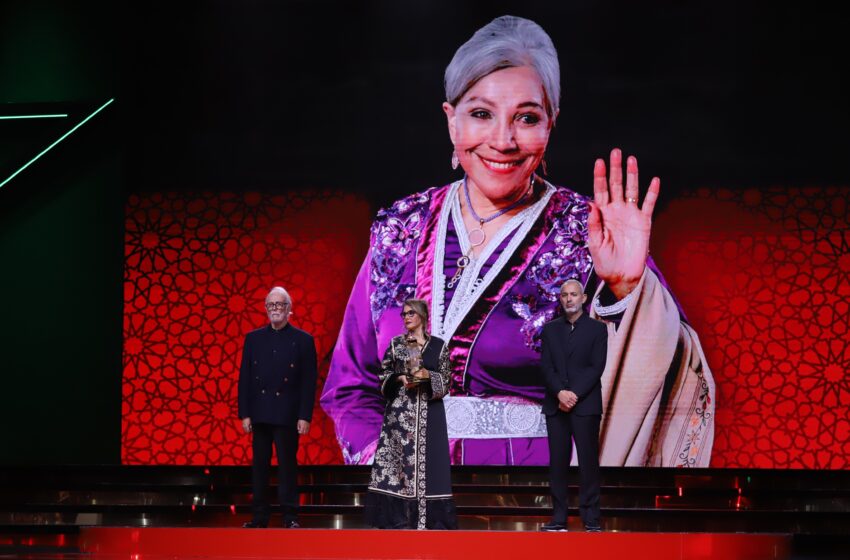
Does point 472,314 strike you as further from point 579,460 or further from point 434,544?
point 434,544

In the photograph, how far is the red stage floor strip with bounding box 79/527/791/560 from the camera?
5.00m

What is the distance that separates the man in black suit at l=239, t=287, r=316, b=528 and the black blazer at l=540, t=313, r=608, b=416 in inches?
47.5

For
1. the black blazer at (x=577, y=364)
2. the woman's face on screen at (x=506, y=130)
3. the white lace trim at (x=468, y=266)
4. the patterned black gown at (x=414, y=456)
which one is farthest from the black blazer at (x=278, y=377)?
the woman's face on screen at (x=506, y=130)

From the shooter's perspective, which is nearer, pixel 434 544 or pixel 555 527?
pixel 434 544

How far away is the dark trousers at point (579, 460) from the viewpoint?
5250mm

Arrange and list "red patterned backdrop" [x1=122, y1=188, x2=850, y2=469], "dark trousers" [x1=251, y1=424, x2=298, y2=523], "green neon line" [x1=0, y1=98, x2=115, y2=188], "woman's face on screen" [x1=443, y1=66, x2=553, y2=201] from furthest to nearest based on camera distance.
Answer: "green neon line" [x1=0, y1=98, x2=115, y2=188] < "woman's face on screen" [x1=443, y1=66, x2=553, y2=201] < "red patterned backdrop" [x1=122, y1=188, x2=850, y2=469] < "dark trousers" [x1=251, y1=424, x2=298, y2=523]

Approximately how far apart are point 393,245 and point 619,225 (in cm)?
153

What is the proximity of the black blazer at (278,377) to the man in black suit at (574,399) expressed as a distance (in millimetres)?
1208

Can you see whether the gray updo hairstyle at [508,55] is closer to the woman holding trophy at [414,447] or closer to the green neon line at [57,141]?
the green neon line at [57,141]

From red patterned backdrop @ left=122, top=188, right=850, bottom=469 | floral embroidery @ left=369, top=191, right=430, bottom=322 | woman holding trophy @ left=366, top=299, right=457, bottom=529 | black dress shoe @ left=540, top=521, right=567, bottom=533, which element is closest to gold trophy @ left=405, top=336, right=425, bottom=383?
woman holding trophy @ left=366, top=299, right=457, bottom=529

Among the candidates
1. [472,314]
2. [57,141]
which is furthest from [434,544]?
Result: [57,141]

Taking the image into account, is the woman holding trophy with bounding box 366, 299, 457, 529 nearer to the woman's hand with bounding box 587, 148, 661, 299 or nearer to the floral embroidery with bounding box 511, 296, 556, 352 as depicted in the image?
the floral embroidery with bounding box 511, 296, 556, 352

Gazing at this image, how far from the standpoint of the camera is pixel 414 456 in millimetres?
5168

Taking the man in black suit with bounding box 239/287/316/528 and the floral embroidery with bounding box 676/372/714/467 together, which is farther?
the floral embroidery with bounding box 676/372/714/467
